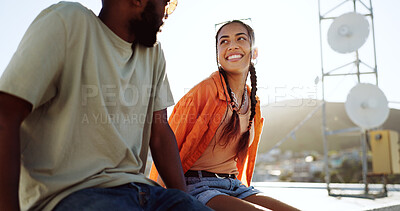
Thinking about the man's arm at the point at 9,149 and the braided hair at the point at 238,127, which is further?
the braided hair at the point at 238,127

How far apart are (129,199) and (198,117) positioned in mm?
1017

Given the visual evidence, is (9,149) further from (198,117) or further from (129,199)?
(198,117)

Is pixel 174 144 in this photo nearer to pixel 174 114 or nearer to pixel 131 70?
pixel 131 70

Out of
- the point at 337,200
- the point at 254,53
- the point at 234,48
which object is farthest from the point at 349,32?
the point at 234,48

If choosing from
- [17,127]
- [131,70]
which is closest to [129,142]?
[131,70]

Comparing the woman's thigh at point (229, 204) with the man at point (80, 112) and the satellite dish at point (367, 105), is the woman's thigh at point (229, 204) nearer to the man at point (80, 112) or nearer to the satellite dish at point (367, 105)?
the man at point (80, 112)

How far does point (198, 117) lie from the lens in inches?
81.2

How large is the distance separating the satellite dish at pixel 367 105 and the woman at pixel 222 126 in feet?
11.8

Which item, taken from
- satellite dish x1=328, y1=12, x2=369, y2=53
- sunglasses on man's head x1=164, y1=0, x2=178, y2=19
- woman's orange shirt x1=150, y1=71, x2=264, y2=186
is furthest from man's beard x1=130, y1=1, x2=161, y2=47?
satellite dish x1=328, y1=12, x2=369, y2=53

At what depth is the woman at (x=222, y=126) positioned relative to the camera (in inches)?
77.0

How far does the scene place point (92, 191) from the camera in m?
1.06

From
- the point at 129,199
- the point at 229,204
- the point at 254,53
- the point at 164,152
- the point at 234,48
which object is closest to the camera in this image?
the point at 129,199

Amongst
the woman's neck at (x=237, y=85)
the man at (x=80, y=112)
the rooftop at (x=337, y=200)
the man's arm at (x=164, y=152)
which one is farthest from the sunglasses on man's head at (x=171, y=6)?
the rooftop at (x=337, y=200)

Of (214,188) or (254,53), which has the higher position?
(254,53)
